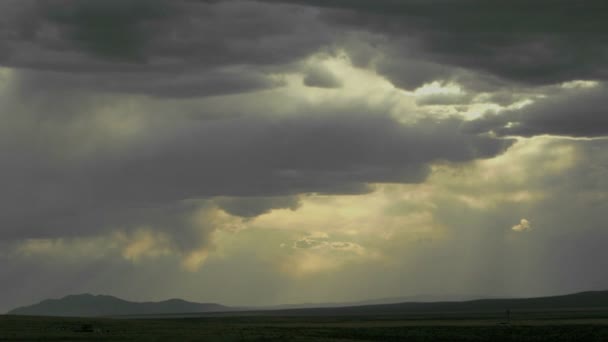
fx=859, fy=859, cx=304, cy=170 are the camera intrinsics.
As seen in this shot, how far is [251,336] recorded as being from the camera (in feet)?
365

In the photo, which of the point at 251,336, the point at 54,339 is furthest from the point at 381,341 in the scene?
the point at 54,339

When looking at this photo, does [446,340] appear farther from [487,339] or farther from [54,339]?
[54,339]

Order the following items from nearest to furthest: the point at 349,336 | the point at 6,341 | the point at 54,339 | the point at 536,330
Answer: the point at 6,341 → the point at 54,339 → the point at 349,336 → the point at 536,330

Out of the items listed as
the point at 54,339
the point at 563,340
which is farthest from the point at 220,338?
the point at 563,340

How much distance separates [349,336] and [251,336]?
1509cm

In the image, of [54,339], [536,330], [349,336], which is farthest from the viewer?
[536,330]

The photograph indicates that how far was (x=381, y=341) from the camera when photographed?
11162 cm

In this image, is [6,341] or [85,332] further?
[85,332]

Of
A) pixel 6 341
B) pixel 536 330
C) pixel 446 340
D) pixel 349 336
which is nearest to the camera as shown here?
pixel 6 341

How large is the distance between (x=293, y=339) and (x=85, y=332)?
109 feet

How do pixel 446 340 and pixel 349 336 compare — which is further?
pixel 349 336

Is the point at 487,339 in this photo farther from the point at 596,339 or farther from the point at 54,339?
the point at 54,339

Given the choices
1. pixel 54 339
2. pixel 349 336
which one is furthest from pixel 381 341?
pixel 54 339

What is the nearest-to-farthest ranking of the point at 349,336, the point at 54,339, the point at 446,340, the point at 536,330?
the point at 54,339
the point at 446,340
the point at 349,336
the point at 536,330
